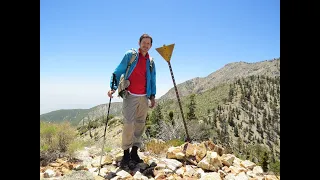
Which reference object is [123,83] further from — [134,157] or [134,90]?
[134,157]

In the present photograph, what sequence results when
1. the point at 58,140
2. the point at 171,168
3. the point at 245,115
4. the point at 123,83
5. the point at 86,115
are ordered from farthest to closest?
the point at 86,115
the point at 245,115
the point at 58,140
the point at 171,168
the point at 123,83

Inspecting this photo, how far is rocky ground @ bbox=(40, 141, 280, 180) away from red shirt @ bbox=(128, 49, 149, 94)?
124 centimetres

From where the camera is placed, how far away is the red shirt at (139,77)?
470 cm

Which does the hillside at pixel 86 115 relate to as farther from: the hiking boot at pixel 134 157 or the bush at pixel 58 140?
the hiking boot at pixel 134 157

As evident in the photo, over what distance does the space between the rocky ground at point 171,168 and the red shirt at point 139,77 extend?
1241mm

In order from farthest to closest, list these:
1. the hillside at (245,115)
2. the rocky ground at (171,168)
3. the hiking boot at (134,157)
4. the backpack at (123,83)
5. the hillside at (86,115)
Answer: the hillside at (245,115) → the hillside at (86,115) → the hiking boot at (134,157) → the backpack at (123,83) → the rocky ground at (171,168)

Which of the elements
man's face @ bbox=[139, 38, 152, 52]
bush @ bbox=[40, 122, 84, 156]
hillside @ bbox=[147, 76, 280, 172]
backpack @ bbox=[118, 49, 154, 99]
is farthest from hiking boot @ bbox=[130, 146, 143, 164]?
hillside @ bbox=[147, 76, 280, 172]

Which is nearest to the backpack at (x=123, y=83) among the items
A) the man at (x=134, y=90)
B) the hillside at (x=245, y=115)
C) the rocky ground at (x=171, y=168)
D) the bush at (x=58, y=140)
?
the man at (x=134, y=90)

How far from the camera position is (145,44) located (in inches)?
184

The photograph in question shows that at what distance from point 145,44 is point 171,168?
6.76 feet

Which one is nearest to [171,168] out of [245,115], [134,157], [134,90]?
[134,157]

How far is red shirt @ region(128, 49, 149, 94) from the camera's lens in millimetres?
4703
